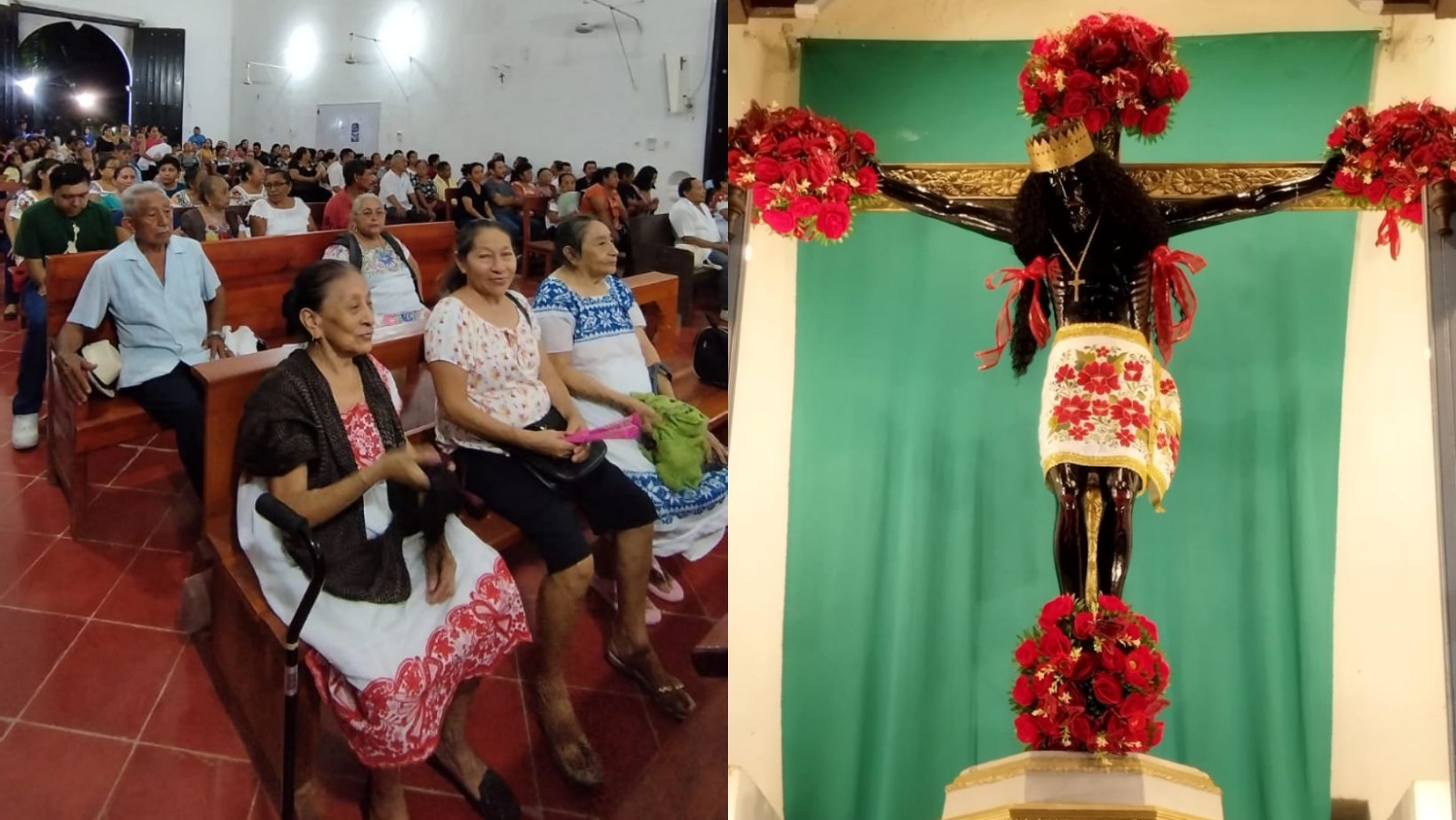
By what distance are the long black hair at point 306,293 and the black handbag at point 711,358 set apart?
51 centimetres

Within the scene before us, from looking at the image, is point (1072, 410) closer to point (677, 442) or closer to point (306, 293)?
point (677, 442)

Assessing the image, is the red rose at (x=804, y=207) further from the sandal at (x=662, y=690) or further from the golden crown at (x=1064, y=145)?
the sandal at (x=662, y=690)

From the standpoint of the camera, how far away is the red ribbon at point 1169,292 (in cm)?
166

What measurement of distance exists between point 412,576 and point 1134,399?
1.15 m

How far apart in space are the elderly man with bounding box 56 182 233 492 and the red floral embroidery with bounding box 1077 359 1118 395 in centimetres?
125

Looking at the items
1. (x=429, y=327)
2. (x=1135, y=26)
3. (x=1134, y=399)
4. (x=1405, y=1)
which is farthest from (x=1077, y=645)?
(x=1405, y=1)

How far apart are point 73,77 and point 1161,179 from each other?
1605mm

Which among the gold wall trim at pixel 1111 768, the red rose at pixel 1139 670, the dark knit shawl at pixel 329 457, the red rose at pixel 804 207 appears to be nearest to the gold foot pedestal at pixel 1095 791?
the gold wall trim at pixel 1111 768

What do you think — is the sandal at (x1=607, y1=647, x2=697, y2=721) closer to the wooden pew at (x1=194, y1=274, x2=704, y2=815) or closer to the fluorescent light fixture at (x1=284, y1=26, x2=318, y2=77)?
the wooden pew at (x1=194, y1=274, x2=704, y2=815)

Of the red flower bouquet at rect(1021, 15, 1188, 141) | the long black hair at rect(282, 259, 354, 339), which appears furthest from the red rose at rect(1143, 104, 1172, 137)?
the long black hair at rect(282, 259, 354, 339)

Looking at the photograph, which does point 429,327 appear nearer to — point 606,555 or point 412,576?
point 412,576

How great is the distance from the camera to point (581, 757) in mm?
1106

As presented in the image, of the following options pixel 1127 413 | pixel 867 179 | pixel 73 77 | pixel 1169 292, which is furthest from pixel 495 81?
pixel 1169 292

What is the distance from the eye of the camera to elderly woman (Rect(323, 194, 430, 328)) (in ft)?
3.00
